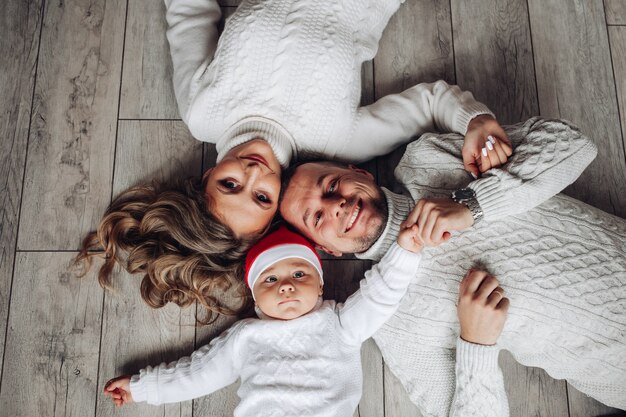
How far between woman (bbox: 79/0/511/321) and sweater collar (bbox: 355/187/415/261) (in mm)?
185

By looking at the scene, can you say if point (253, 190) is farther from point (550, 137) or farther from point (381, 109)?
point (550, 137)

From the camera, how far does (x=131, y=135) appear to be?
1522 millimetres

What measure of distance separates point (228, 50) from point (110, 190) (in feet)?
1.89

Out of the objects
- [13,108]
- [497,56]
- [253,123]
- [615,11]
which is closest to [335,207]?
[253,123]

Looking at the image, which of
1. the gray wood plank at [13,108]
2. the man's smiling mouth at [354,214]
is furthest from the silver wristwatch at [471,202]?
the gray wood plank at [13,108]

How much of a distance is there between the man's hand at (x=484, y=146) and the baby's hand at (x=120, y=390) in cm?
108

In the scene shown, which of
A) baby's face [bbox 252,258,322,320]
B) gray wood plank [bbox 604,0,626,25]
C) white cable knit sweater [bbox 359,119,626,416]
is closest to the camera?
white cable knit sweater [bbox 359,119,626,416]

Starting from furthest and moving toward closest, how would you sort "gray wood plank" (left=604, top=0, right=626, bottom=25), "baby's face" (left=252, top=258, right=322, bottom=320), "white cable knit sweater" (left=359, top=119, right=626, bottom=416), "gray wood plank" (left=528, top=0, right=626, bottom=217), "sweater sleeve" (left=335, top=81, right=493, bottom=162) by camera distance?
1. "gray wood plank" (left=604, top=0, right=626, bottom=25)
2. "gray wood plank" (left=528, top=0, right=626, bottom=217)
3. "sweater sleeve" (left=335, top=81, right=493, bottom=162)
4. "baby's face" (left=252, top=258, right=322, bottom=320)
5. "white cable knit sweater" (left=359, top=119, right=626, bottom=416)

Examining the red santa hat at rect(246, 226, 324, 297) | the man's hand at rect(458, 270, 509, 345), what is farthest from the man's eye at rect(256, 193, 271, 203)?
the man's hand at rect(458, 270, 509, 345)

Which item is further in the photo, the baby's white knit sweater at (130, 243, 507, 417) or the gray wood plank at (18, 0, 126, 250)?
the gray wood plank at (18, 0, 126, 250)

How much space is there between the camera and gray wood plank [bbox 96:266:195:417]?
1.37 m

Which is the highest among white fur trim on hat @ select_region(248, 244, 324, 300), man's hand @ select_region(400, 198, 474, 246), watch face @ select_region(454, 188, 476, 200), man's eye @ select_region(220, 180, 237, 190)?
man's eye @ select_region(220, 180, 237, 190)

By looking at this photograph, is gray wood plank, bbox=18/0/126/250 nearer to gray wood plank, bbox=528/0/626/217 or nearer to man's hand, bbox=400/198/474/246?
man's hand, bbox=400/198/474/246

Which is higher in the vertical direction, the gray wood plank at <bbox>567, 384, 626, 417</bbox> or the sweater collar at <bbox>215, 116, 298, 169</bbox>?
the sweater collar at <bbox>215, 116, 298, 169</bbox>
